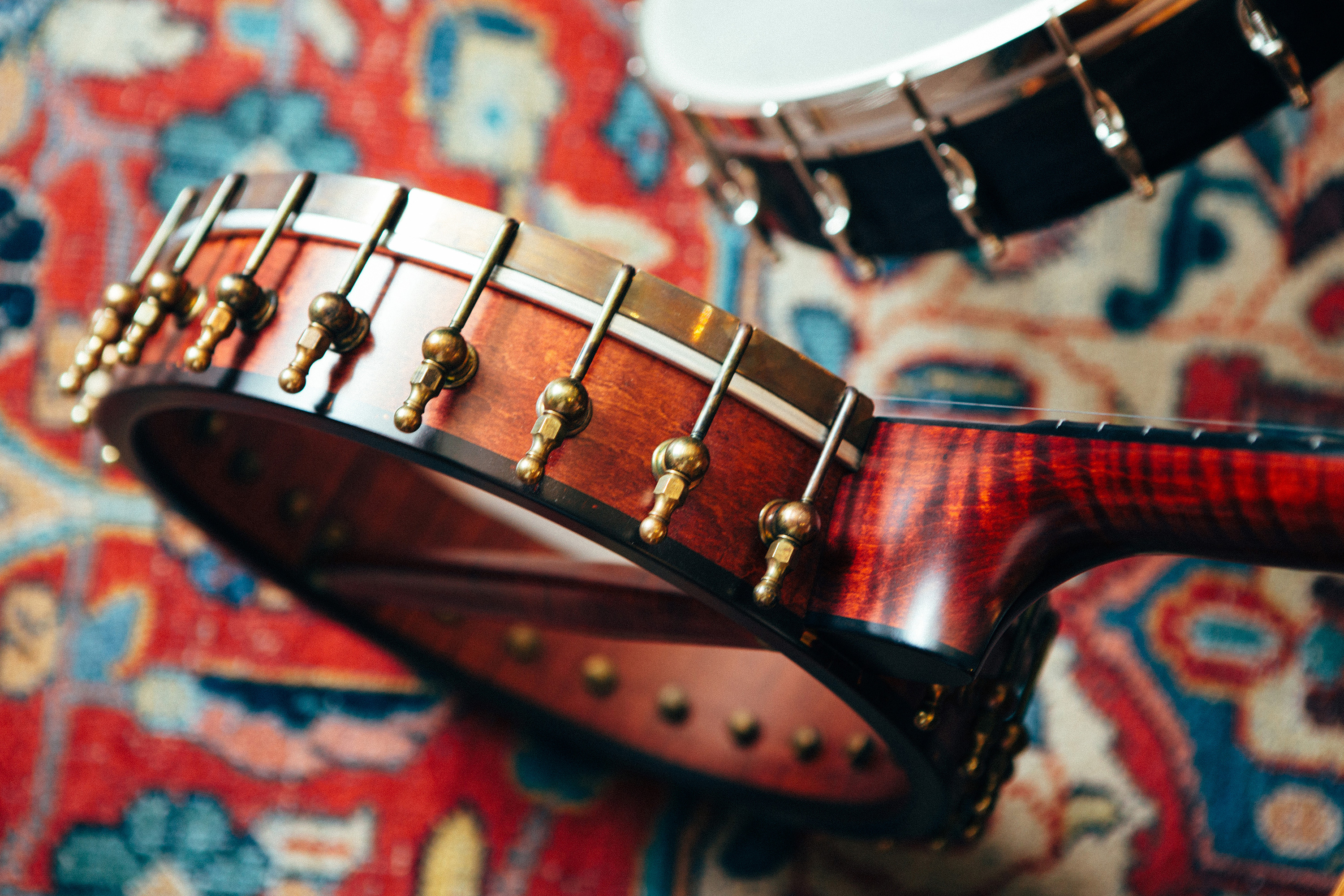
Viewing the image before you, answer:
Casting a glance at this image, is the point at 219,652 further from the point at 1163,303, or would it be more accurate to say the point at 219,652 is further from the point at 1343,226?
the point at 1343,226

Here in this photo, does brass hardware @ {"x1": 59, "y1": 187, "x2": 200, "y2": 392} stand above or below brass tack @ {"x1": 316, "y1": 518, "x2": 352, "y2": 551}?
above

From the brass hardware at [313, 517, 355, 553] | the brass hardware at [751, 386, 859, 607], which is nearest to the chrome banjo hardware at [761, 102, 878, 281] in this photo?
the brass hardware at [751, 386, 859, 607]

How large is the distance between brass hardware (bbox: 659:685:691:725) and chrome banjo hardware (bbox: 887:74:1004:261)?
1.34ft

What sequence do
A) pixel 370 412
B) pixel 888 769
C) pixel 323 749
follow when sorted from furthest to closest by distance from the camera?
pixel 323 749 → pixel 888 769 → pixel 370 412

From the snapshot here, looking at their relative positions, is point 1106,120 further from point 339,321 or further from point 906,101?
point 339,321

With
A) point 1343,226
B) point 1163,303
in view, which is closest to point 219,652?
point 1163,303

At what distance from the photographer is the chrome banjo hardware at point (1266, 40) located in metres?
0.45

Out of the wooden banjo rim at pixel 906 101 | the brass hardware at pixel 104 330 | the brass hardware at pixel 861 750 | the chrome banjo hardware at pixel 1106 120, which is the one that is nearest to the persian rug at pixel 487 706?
the brass hardware at pixel 861 750

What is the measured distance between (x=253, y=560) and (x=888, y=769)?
51 cm

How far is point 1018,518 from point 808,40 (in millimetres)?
353

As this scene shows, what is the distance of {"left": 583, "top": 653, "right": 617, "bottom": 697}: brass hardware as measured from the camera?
0.77 metres

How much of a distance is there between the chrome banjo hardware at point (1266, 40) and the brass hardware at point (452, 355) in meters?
0.36

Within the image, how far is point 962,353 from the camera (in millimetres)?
853

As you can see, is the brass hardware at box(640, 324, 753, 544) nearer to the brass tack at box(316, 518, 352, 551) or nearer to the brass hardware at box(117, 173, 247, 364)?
the brass hardware at box(117, 173, 247, 364)
